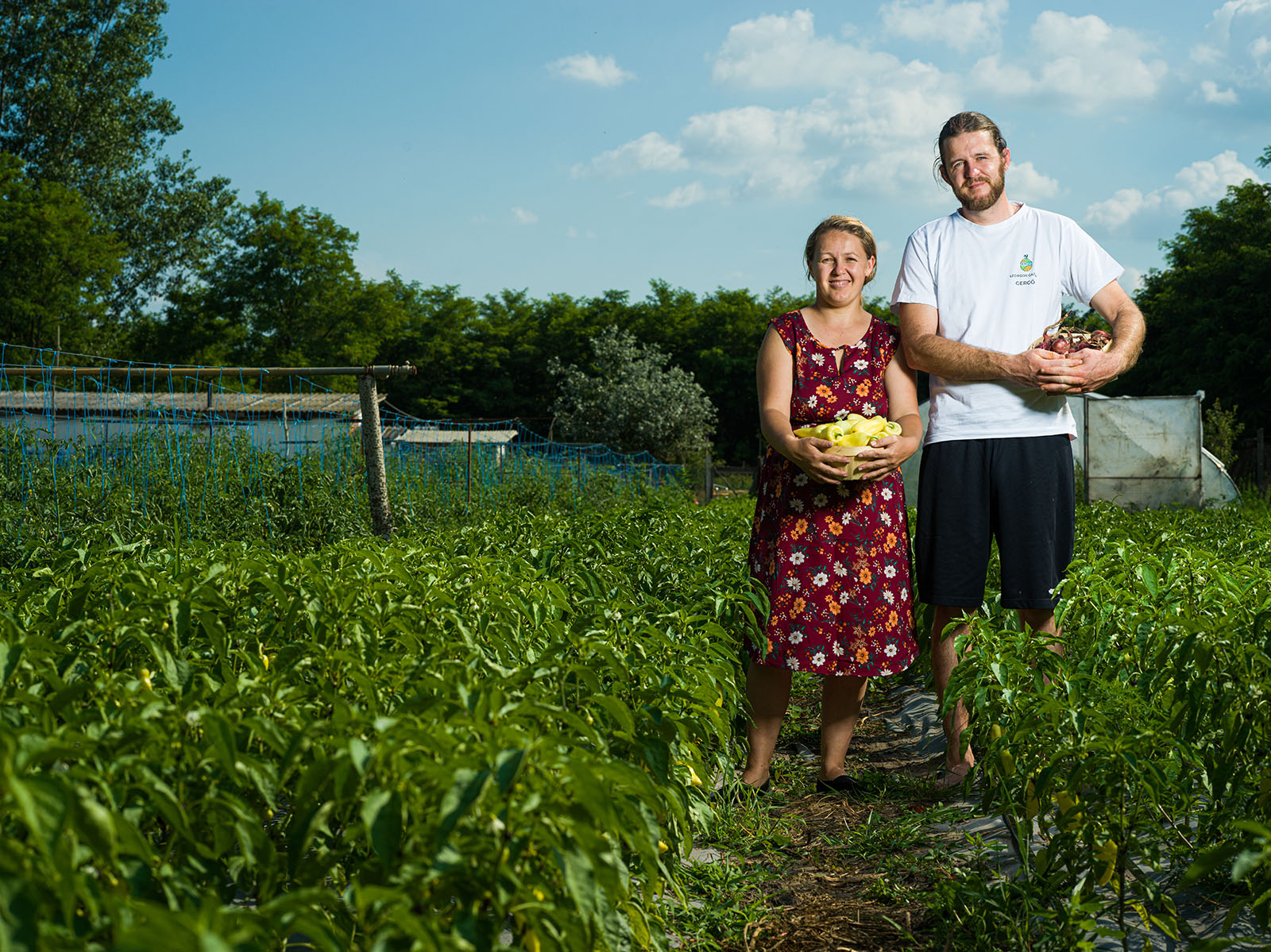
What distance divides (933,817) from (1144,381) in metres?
35.0

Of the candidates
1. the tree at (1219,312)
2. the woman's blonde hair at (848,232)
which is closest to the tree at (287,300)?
the tree at (1219,312)

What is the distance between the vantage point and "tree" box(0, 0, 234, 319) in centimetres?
2648

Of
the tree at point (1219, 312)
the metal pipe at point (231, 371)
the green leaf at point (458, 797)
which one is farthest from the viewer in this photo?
the tree at point (1219, 312)

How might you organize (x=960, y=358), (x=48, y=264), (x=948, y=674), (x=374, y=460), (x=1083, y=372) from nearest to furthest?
(x=1083, y=372)
(x=960, y=358)
(x=948, y=674)
(x=374, y=460)
(x=48, y=264)

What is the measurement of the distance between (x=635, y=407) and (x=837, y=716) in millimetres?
31199

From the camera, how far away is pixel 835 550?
10.5 feet

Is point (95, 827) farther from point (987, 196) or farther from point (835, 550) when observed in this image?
point (987, 196)

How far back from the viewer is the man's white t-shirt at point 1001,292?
124 inches

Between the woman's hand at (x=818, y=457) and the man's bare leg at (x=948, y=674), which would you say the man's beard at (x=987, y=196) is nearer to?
the woman's hand at (x=818, y=457)

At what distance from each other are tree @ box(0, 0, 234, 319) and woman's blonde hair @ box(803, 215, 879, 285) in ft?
93.5

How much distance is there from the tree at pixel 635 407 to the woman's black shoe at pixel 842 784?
30593 mm

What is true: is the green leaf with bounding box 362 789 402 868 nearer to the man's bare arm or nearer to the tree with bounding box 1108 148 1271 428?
the man's bare arm

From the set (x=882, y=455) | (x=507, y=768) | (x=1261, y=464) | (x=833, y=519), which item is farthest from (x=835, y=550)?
Answer: (x=1261, y=464)

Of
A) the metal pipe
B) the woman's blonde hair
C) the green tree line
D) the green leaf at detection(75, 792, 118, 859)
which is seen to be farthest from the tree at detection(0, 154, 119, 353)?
the green leaf at detection(75, 792, 118, 859)
